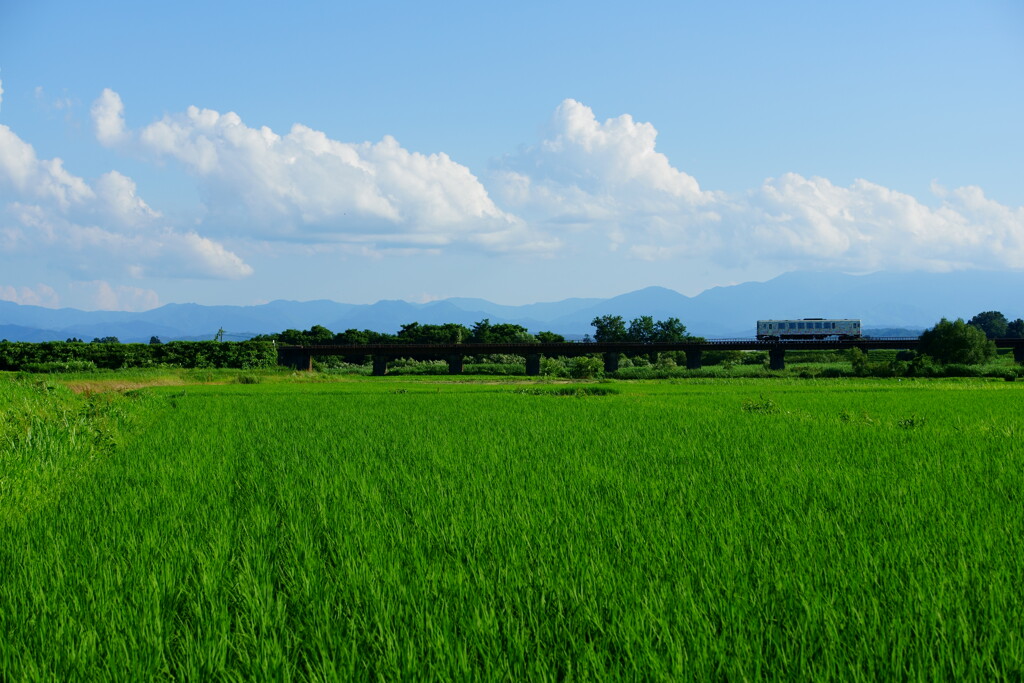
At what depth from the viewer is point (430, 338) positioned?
88.0 m

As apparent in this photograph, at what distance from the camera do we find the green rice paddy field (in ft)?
13.0

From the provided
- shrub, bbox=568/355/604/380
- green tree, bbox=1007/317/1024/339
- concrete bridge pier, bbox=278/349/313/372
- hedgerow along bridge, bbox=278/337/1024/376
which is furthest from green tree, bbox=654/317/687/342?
green tree, bbox=1007/317/1024/339

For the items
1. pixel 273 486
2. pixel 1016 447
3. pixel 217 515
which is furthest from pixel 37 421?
pixel 1016 447

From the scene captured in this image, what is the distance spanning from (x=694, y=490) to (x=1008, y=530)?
3.09 meters

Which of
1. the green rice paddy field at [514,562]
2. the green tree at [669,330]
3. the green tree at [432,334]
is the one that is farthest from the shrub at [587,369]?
the green tree at [669,330]

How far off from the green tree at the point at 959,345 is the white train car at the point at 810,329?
39.5 ft

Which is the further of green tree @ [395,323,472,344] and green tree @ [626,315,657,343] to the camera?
green tree @ [626,315,657,343]

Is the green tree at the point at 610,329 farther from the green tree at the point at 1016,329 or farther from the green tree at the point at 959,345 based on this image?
the green tree at the point at 1016,329

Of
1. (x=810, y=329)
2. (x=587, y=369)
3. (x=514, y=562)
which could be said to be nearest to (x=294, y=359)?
(x=587, y=369)

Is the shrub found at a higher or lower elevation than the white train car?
lower

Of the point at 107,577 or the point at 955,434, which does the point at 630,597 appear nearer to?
the point at 107,577

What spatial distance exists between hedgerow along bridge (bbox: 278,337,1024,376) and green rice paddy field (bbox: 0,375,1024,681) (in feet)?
173

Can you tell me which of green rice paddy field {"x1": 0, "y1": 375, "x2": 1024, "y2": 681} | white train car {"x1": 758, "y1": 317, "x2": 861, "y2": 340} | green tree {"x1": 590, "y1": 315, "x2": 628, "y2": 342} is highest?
green tree {"x1": 590, "y1": 315, "x2": 628, "y2": 342}

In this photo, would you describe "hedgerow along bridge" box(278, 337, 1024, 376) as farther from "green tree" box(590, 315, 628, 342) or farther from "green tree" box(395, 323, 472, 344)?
"green tree" box(590, 315, 628, 342)
